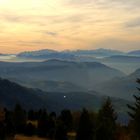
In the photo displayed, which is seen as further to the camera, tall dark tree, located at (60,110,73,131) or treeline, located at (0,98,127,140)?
tall dark tree, located at (60,110,73,131)

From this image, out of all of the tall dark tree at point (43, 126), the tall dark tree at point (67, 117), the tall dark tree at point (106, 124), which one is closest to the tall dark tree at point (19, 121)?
the tall dark tree at point (43, 126)

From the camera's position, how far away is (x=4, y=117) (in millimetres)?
69312

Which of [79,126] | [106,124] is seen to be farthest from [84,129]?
[106,124]

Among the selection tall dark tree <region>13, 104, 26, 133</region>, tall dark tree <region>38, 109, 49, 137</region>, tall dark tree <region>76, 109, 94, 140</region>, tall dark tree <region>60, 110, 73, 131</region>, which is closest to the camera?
tall dark tree <region>76, 109, 94, 140</region>

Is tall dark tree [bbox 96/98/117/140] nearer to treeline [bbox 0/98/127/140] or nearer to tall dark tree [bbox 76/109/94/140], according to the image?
treeline [bbox 0/98/127/140]

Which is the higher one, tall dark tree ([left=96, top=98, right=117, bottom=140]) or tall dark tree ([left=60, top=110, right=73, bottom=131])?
tall dark tree ([left=96, top=98, right=117, bottom=140])

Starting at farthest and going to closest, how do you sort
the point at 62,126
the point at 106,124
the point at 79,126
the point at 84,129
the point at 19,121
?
the point at 19,121, the point at 62,126, the point at 79,126, the point at 84,129, the point at 106,124

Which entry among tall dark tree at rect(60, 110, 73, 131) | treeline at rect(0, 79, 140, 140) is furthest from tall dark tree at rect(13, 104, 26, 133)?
tall dark tree at rect(60, 110, 73, 131)

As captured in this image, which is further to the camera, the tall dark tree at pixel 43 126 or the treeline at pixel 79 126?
the tall dark tree at pixel 43 126

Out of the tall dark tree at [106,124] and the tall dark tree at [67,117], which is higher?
the tall dark tree at [106,124]

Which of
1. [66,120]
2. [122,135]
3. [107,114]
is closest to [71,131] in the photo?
[66,120]

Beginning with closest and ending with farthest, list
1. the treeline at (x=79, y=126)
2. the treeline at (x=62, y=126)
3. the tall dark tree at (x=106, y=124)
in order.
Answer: the tall dark tree at (x=106, y=124)
the treeline at (x=79, y=126)
the treeline at (x=62, y=126)

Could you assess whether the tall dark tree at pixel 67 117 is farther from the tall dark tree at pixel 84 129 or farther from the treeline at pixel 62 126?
the tall dark tree at pixel 84 129

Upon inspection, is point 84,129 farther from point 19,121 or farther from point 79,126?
point 19,121
